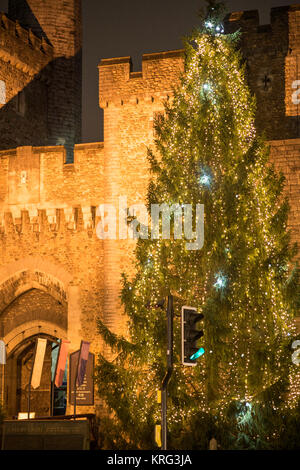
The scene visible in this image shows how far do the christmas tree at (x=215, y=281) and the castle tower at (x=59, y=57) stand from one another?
1249 centimetres

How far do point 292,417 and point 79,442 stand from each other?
4.06 meters

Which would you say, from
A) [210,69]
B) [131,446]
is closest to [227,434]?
[131,446]

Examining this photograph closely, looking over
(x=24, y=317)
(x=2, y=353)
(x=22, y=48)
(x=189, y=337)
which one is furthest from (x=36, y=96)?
(x=189, y=337)

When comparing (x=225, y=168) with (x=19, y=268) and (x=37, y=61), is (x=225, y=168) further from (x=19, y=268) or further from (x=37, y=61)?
(x=37, y=61)

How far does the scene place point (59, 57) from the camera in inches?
1083

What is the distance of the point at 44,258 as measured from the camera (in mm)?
20891

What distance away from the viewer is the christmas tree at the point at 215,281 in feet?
43.9

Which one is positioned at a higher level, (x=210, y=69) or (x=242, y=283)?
(x=210, y=69)

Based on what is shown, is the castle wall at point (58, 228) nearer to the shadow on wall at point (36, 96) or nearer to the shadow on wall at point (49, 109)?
the shadow on wall at point (36, 96)

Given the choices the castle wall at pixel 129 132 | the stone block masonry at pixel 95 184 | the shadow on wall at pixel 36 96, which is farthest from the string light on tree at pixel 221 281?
the shadow on wall at pixel 36 96

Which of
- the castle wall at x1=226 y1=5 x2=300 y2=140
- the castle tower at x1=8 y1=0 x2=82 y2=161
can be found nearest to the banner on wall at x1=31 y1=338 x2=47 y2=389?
the castle wall at x1=226 y1=5 x2=300 y2=140

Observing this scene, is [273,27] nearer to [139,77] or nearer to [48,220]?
[139,77]

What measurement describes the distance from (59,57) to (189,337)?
64.2 ft

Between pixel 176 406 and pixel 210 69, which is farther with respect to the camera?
pixel 210 69
